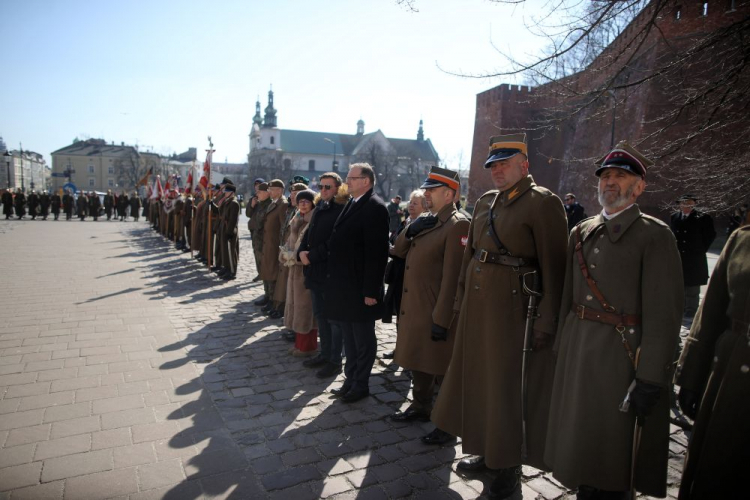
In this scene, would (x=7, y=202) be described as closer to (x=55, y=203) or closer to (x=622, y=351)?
(x=55, y=203)

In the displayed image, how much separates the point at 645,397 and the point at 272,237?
263 inches

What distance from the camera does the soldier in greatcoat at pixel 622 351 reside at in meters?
2.53

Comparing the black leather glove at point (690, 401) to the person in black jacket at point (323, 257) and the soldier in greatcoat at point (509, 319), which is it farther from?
the person in black jacket at point (323, 257)

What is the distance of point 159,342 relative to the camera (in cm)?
637

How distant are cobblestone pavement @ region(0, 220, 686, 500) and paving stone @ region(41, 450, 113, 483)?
12 millimetres

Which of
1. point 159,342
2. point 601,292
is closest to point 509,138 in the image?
point 601,292

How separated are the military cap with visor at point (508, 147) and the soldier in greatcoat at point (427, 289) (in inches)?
34.0

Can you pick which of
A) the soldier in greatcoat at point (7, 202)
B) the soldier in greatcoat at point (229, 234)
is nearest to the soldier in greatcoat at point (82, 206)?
the soldier in greatcoat at point (7, 202)

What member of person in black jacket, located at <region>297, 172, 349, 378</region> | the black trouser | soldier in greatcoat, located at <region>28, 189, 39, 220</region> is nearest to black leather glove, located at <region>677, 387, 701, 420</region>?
the black trouser

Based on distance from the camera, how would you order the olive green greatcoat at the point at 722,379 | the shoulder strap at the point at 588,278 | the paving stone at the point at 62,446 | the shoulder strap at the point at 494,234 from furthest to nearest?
the paving stone at the point at 62,446 < the shoulder strap at the point at 494,234 < the shoulder strap at the point at 588,278 < the olive green greatcoat at the point at 722,379

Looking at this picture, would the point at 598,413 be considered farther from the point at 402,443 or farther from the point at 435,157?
the point at 435,157

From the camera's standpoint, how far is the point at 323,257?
5.00 metres

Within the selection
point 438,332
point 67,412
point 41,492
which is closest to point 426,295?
point 438,332

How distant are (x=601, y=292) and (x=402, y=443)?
206 cm
